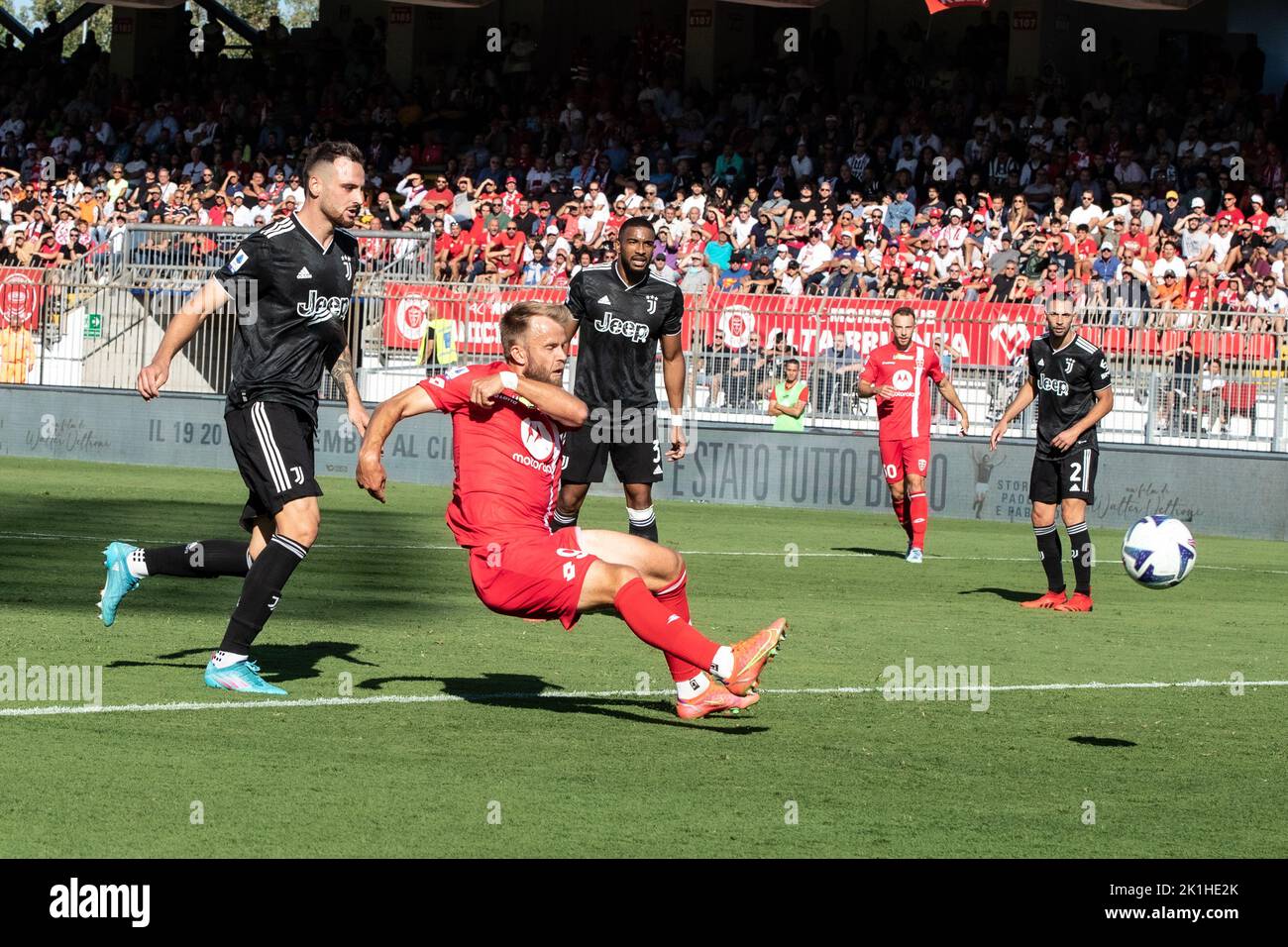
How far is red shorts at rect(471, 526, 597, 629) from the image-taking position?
7281 mm

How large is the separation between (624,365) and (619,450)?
1.80 ft

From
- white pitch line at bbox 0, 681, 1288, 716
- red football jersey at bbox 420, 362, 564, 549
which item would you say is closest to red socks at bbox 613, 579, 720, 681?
red football jersey at bbox 420, 362, 564, 549

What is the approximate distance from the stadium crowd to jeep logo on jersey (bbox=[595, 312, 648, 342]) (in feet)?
35.4

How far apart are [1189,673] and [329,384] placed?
16.1m

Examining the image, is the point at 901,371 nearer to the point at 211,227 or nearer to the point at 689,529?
the point at 689,529

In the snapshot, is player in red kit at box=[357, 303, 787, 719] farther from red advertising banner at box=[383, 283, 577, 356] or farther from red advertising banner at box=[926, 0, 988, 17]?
red advertising banner at box=[926, 0, 988, 17]

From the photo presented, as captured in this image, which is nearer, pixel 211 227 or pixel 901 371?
pixel 901 371

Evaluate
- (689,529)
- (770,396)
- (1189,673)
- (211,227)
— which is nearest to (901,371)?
(689,529)

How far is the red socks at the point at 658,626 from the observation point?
23.8 ft

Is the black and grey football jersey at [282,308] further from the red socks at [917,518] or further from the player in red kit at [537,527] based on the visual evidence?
the red socks at [917,518]

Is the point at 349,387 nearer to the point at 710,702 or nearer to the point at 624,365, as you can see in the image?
the point at 710,702

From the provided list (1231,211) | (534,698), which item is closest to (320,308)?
(534,698)

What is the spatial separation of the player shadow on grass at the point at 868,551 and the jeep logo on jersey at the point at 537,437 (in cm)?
926

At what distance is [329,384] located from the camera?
79.8ft
